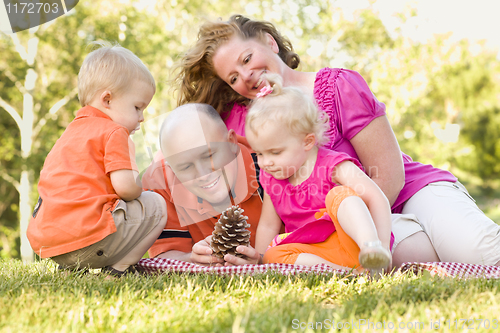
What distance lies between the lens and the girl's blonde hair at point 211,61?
3.22 metres

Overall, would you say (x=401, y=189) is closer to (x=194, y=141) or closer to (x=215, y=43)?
(x=194, y=141)

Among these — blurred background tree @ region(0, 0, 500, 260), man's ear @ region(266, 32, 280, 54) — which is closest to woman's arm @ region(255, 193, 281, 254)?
man's ear @ region(266, 32, 280, 54)

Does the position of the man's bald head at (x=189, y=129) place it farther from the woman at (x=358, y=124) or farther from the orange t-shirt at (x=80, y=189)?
the woman at (x=358, y=124)

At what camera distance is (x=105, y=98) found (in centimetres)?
240

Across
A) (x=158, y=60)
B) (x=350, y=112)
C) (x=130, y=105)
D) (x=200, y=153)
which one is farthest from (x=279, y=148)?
(x=158, y=60)

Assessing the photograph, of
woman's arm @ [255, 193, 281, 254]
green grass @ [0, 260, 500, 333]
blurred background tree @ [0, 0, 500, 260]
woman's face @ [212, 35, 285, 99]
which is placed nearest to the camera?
green grass @ [0, 260, 500, 333]

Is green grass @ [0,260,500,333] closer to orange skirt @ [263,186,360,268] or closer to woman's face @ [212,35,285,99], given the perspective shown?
orange skirt @ [263,186,360,268]

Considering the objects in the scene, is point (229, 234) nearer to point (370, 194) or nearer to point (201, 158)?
point (201, 158)

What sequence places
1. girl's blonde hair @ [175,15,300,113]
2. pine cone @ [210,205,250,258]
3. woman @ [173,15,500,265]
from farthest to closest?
1. girl's blonde hair @ [175,15,300,113]
2. woman @ [173,15,500,265]
3. pine cone @ [210,205,250,258]

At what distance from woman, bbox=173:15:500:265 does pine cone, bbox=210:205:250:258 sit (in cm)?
9

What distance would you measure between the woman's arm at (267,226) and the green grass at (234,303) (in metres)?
0.68

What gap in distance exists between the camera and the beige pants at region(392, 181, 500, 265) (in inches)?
96.0

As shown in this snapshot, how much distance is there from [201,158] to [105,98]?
649 mm

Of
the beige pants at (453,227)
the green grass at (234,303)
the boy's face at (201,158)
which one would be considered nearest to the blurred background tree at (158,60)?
the boy's face at (201,158)
